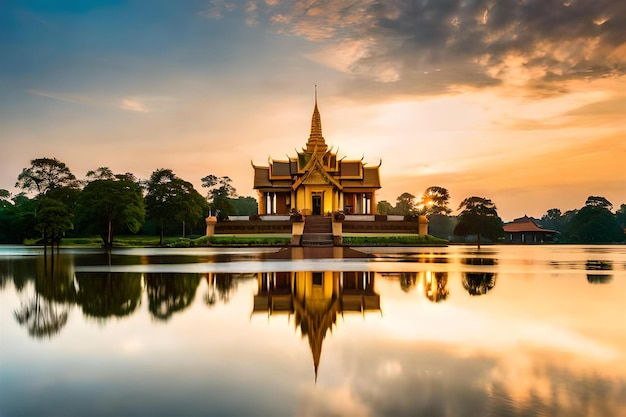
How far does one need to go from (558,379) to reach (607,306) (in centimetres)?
648

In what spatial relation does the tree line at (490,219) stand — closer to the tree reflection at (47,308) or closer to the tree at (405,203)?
the tree at (405,203)

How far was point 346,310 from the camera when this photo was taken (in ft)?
35.3

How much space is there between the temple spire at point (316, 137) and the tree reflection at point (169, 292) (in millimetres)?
48037

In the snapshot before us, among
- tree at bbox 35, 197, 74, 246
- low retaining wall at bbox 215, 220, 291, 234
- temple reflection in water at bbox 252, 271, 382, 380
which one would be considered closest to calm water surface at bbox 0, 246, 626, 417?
temple reflection in water at bbox 252, 271, 382, 380

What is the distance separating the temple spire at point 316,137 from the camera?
65500 millimetres

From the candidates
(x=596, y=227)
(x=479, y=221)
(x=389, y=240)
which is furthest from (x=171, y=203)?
(x=596, y=227)

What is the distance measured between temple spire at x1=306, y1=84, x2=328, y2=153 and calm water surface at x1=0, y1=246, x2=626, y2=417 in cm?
5173

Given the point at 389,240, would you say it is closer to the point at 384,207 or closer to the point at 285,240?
the point at 285,240

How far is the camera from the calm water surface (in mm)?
5344

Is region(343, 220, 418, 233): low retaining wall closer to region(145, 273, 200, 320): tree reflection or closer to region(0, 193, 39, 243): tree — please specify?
region(145, 273, 200, 320): tree reflection

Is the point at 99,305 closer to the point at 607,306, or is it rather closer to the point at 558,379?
the point at 558,379

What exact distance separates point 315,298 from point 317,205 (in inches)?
1735

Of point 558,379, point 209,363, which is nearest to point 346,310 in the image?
point 209,363

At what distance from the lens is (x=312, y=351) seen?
7.35 metres
